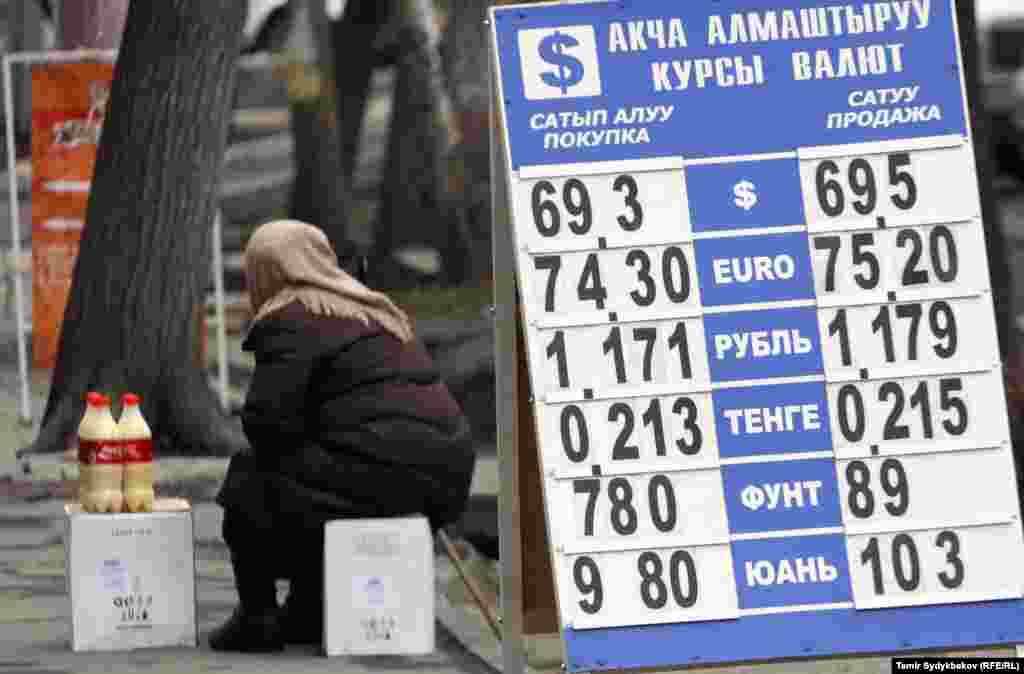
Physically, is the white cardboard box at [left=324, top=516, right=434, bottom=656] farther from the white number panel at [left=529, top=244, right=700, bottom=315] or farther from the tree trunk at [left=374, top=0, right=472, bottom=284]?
the tree trunk at [left=374, top=0, right=472, bottom=284]

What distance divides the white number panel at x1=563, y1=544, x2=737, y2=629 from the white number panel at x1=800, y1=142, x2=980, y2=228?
1005mm

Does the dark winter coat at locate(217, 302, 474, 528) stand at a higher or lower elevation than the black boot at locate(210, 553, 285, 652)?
higher

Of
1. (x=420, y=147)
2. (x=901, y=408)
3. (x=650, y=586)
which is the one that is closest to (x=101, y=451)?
(x=650, y=586)

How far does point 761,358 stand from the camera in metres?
8.49

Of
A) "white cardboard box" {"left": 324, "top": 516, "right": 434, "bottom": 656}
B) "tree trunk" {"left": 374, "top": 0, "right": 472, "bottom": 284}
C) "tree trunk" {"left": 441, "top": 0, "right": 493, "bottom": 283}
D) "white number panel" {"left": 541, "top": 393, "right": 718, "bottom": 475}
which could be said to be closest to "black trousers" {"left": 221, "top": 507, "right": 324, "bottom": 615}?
"white cardboard box" {"left": 324, "top": 516, "right": 434, "bottom": 656}

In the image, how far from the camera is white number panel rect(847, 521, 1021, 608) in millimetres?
8438

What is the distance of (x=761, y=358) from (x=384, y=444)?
163 centimetres

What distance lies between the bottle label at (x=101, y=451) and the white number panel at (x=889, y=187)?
8.43 ft

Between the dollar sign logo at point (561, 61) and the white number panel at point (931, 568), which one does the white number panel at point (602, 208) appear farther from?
the white number panel at point (931, 568)

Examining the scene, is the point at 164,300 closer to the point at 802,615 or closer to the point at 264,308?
the point at 264,308

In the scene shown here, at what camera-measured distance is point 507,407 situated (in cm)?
873

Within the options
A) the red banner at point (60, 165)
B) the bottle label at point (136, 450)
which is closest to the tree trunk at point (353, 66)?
the red banner at point (60, 165)

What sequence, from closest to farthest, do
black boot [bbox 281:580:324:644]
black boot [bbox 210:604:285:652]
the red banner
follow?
1. black boot [bbox 210:604:285:652]
2. black boot [bbox 281:580:324:644]
3. the red banner

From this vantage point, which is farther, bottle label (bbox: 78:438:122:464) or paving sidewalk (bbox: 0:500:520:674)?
bottle label (bbox: 78:438:122:464)
